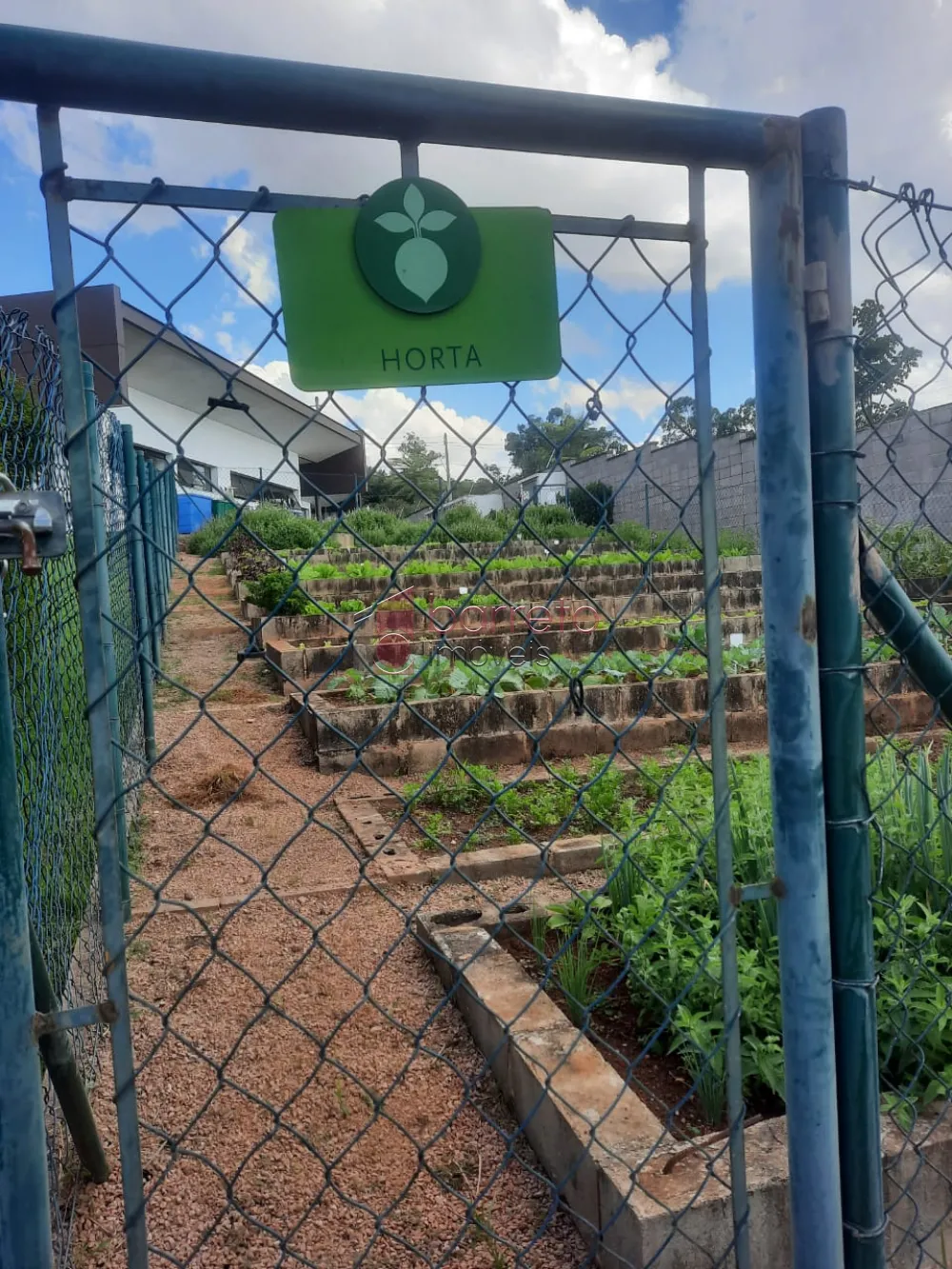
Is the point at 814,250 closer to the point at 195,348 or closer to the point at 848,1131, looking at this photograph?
the point at 195,348

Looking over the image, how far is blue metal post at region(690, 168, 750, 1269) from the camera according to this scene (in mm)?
1237

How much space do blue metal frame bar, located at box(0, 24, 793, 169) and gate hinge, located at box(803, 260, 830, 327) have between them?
0.54 feet

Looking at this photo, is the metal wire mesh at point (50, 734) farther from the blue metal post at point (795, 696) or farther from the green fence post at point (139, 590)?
the green fence post at point (139, 590)

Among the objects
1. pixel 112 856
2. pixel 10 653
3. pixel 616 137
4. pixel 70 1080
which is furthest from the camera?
pixel 10 653

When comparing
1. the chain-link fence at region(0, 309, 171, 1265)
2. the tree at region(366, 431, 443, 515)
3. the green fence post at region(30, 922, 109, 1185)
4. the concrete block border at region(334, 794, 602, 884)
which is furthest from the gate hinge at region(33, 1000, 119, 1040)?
the concrete block border at region(334, 794, 602, 884)

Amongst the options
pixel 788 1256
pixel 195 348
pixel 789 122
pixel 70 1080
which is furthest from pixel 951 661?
pixel 70 1080

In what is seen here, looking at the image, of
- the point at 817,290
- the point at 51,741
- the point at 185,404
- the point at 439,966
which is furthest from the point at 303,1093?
the point at 185,404

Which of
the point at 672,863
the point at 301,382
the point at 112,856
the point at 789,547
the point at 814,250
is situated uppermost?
the point at 814,250

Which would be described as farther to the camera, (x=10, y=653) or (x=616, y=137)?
(x=10, y=653)

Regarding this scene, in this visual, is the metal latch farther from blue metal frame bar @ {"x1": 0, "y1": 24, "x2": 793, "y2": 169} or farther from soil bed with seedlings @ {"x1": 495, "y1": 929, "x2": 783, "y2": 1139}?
soil bed with seedlings @ {"x1": 495, "y1": 929, "x2": 783, "y2": 1139}

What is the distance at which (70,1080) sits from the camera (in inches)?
58.7

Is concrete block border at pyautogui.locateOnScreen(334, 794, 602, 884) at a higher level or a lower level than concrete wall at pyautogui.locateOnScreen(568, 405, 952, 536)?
lower

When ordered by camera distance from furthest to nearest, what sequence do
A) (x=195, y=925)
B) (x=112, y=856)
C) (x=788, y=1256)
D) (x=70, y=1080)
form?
(x=195, y=925), (x=788, y=1256), (x=70, y=1080), (x=112, y=856)

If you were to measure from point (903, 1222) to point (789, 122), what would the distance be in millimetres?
1979
